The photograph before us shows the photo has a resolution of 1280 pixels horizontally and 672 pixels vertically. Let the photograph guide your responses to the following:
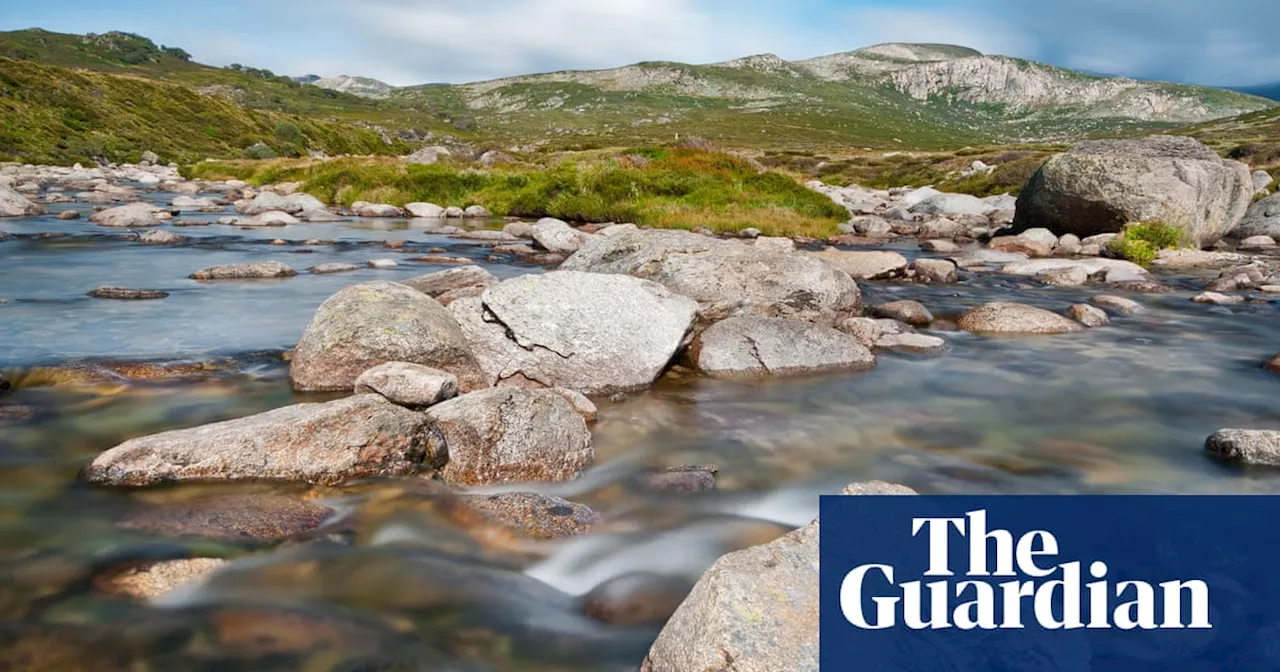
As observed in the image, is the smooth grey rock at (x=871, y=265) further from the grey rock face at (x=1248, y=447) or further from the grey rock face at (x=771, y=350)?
the grey rock face at (x=1248, y=447)

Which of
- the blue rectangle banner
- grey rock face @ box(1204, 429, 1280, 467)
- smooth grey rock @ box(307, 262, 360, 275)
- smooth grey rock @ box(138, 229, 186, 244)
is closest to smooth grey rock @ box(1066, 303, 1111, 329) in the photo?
grey rock face @ box(1204, 429, 1280, 467)

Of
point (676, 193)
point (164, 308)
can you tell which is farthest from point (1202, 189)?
point (164, 308)

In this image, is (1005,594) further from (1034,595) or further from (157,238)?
(157,238)

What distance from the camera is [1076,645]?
157 inches

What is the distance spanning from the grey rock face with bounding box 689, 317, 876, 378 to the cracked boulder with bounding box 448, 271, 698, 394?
2.44 ft

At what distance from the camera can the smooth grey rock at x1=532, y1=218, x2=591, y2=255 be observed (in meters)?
22.1

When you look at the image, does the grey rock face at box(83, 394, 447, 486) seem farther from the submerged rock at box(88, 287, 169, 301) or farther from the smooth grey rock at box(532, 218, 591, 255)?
the smooth grey rock at box(532, 218, 591, 255)

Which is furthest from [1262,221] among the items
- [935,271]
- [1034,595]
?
[1034,595]

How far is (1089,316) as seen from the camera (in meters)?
14.2

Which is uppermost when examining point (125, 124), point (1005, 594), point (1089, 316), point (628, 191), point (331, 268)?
point (125, 124)

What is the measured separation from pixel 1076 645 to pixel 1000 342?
9.65m

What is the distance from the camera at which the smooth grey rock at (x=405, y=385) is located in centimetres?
719

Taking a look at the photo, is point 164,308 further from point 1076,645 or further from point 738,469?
point 1076,645

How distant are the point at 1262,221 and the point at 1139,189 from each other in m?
10.0
